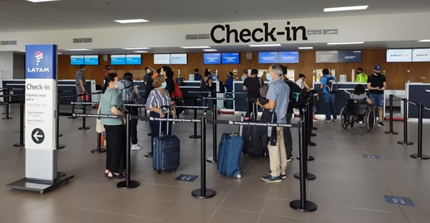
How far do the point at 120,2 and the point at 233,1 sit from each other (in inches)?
115

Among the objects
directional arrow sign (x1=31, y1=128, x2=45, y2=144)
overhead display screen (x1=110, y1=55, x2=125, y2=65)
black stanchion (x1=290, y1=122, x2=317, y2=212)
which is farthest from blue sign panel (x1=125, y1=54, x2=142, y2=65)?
black stanchion (x1=290, y1=122, x2=317, y2=212)

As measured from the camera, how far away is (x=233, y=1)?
30.1 feet

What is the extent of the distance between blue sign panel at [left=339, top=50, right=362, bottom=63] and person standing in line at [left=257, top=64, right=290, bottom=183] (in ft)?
39.4

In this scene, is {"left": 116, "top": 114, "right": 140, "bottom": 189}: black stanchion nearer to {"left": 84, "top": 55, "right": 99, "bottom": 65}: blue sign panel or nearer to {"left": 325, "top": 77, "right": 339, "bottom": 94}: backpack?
{"left": 325, "top": 77, "right": 339, "bottom": 94}: backpack

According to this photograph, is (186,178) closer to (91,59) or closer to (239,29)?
(239,29)

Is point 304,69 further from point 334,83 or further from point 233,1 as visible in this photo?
point 233,1

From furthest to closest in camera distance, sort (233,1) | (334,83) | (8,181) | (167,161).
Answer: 1. (334,83)
2. (233,1)
3. (167,161)
4. (8,181)

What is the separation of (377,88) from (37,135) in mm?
8947

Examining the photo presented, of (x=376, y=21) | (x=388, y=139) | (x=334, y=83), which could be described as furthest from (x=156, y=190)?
(x=376, y=21)

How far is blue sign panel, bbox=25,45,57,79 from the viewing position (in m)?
4.32

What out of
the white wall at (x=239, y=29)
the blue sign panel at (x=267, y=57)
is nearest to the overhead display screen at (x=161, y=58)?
the white wall at (x=239, y=29)

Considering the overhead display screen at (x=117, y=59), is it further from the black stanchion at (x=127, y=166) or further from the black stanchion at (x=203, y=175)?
the black stanchion at (x=203, y=175)

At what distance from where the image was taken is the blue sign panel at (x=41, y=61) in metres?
4.32

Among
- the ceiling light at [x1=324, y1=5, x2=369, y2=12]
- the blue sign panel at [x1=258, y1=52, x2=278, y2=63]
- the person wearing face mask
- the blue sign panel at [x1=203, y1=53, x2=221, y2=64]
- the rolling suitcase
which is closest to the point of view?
the person wearing face mask
